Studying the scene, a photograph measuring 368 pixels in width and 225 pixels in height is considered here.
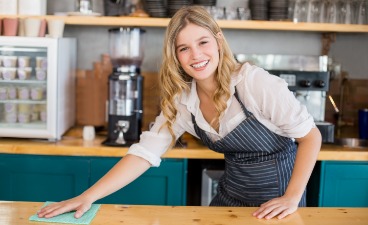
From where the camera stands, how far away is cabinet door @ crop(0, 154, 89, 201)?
3.13 metres

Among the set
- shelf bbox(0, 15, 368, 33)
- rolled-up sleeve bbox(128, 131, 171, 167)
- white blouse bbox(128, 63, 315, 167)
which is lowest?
rolled-up sleeve bbox(128, 131, 171, 167)

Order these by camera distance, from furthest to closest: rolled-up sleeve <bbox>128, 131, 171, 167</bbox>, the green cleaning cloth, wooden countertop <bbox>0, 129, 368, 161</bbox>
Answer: wooden countertop <bbox>0, 129, 368, 161</bbox> → rolled-up sleeve <bbox>128, 131, 171, 167</bbox> → the green cleaning cloth

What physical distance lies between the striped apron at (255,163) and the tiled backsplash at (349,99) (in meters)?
1.69

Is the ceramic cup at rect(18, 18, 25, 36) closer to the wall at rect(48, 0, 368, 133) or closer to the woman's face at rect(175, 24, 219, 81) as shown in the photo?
the wall at rect(48, 0, 368, 133)

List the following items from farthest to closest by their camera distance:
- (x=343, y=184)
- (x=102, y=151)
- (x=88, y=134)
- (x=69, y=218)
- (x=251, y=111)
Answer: (x=88, y=134), (x=343, y=184), (x=102, y=151), (x=251, y=111), (x=69, y=218)

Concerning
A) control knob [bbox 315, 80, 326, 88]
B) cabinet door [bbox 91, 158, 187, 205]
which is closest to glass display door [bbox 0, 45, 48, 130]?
cabinet door [bbox 91, 158, 187, 205]

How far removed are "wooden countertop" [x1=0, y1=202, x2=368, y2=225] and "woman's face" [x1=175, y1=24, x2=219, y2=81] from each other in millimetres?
507

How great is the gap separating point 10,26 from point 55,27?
10.5 inches

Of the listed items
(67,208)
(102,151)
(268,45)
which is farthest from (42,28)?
(67,208)

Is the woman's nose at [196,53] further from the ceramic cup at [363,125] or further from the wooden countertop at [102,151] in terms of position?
the ceramic cup at [363,125]

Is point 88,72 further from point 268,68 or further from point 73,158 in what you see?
point 268,68

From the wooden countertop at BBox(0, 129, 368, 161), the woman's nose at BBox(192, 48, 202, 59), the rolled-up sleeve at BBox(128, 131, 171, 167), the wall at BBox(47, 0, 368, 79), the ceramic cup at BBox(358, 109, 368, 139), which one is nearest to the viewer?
the woman's nose at BBox(192, 48, 202, 59)

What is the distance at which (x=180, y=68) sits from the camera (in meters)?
2.13

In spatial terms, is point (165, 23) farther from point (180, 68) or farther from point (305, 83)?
point (180, 68)
